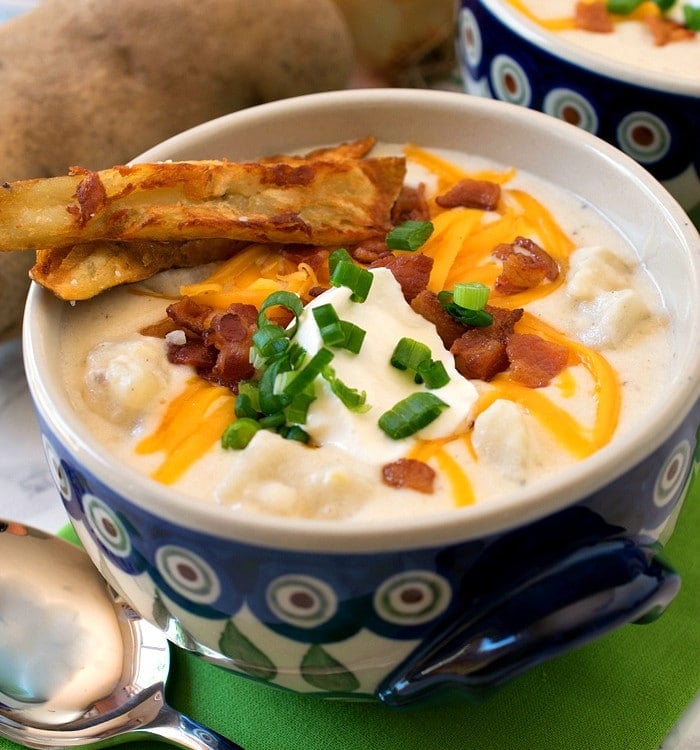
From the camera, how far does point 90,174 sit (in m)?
1.52

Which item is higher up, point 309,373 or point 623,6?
point 623,6

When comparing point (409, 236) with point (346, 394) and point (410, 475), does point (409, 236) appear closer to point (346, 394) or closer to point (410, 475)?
point (346, 394)

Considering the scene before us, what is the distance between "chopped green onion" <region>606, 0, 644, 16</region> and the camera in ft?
7.39

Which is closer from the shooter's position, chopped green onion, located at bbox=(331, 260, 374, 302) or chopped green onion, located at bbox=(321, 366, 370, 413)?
chopped green onion, located at bbox=(321, 366, 370, 413)

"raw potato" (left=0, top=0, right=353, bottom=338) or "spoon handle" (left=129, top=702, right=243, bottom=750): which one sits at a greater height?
"raw potato" (left=0, top=0, right=353, bottom=338)

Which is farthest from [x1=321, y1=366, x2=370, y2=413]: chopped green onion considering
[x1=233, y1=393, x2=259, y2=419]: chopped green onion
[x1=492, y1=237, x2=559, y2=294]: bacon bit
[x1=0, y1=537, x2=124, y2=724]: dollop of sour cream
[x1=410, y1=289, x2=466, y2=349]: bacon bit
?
[x1=0, y1=537, x2=124, y2=724]: dollop of sour cream

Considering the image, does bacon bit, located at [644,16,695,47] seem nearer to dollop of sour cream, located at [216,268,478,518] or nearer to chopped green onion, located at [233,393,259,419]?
dollop of sour cream, located at [216,268,478,518]

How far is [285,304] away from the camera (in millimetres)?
1470

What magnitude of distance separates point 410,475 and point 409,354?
0.22 metres

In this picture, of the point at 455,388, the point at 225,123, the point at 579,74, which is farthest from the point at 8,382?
the point at 579,74

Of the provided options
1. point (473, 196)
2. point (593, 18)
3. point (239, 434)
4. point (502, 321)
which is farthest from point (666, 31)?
point (239, 434)

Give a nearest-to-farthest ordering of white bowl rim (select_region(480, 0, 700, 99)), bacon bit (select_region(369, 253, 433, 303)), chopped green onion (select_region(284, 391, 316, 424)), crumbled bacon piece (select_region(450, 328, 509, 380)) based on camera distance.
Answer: chopped green onion (select_region(284, 391, 316, 424))
crumbled bacon piece (select_region(450, 328, 509, 380))
bacon bit (select_region(369, 253, 433, 303))
white bowl rim (select_region(480, 0, 700, 99))

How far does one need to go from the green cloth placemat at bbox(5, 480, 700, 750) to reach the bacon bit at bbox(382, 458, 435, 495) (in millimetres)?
361

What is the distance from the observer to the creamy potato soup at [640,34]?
216 cm
